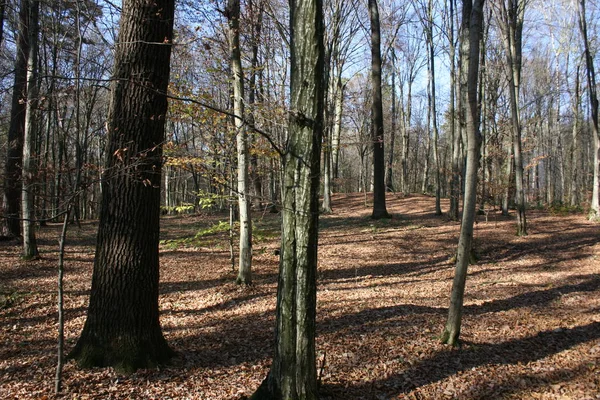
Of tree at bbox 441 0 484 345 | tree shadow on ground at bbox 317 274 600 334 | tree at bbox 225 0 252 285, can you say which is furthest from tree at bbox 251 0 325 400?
tree at bbox 225 0 252 285

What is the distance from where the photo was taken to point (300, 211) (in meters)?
3.44

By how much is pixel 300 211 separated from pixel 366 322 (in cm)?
348

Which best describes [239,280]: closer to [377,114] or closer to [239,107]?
[239,107]

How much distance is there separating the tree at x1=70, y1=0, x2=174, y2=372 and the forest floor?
308 millimetres

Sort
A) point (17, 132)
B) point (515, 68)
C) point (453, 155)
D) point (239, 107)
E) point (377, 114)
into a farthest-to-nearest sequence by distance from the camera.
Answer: point (453, 155) → point (377, 114) → point (515, 68) → point (17, 132) → point (239, 107)

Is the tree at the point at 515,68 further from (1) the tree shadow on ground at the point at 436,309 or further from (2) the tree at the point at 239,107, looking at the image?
(2) the tree at the point at 239,107

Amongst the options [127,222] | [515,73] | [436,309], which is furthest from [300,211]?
[515,73]

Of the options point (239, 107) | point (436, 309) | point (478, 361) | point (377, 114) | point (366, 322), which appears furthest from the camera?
point (377, 114)

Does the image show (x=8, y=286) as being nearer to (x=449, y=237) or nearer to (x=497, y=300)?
(x=497, y=300)

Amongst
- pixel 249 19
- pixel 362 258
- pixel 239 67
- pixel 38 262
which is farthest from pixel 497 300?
pixel 38 262

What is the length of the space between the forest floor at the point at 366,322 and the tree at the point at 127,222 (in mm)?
308

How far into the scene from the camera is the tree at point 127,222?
14.5 feet

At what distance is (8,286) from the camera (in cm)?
788

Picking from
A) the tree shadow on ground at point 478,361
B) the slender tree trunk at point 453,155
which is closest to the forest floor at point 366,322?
the tree shadow on ground at point 478,361
